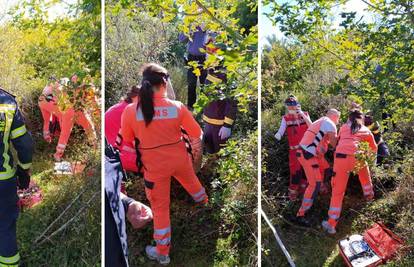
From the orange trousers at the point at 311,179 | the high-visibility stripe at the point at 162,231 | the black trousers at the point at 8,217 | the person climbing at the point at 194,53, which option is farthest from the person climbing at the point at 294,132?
the black trousers at the point at 8,217

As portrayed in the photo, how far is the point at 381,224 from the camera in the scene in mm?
3639

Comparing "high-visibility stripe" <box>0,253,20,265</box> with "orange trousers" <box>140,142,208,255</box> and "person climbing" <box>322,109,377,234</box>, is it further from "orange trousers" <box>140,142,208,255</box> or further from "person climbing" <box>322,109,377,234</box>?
"person climbing" <box>322,109,377,234</box>

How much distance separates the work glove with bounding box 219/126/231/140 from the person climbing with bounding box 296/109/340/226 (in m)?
1.43

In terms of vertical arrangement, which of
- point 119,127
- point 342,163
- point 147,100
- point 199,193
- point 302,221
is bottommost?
point 302,221

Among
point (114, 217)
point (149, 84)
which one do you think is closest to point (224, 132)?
point (149, 84)

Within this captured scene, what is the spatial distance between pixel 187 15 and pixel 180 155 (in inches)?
34.6

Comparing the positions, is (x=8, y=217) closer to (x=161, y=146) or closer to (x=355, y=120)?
(x=161, y=146)

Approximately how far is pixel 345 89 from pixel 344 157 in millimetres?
904

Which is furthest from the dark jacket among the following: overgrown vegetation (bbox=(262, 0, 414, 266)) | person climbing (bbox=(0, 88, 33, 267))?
overgrown vegetation (bbox=(262, 0, 414, 266))

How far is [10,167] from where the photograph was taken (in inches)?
112

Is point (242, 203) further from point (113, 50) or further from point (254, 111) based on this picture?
point (113, 50)

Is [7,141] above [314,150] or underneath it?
above

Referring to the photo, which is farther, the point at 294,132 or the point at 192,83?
the point at 294,132

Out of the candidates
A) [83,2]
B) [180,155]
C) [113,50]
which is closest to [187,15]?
[113,50]
